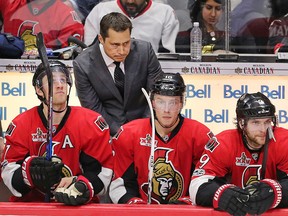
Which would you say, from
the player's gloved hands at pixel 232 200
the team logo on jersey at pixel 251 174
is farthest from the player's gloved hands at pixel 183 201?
the player's gloved hands at pixel 232 200

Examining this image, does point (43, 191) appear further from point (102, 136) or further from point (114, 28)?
point (114, 28)

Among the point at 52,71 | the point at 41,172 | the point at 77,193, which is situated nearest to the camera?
the point at 77,193

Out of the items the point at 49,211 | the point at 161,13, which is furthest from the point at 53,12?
the point at 49,211

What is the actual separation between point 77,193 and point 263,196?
858 millimetres

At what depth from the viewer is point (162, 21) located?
6.41m

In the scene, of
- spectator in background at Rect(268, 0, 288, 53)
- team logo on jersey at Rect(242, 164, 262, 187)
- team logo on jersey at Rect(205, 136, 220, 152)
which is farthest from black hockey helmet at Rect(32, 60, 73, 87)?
spectator in background at Rect(268, 0, 288, 53)

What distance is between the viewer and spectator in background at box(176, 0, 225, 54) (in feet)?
21.2

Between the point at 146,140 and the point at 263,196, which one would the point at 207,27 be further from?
the point at 263,196

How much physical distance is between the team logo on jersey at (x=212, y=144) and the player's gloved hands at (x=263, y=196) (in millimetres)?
434

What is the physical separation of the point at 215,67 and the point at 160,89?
137 centimetres

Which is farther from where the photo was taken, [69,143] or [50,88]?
[69,143]

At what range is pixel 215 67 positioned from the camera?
5.95 meters

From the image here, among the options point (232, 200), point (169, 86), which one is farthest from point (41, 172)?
point (232, 200)

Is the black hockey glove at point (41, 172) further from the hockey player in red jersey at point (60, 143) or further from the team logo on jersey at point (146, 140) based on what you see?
the team logo on jersey at point (146, 140)
